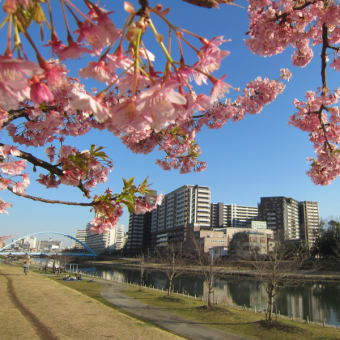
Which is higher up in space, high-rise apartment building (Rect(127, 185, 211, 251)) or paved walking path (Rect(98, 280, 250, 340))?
high-rise apartment building (Rect(127, 185, 211, 251))

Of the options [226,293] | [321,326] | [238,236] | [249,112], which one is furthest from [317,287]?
[238,236]

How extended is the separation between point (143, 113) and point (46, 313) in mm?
11250

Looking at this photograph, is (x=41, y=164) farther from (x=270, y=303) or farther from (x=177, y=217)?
(x=177, y=217)

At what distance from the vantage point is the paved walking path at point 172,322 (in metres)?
9.29

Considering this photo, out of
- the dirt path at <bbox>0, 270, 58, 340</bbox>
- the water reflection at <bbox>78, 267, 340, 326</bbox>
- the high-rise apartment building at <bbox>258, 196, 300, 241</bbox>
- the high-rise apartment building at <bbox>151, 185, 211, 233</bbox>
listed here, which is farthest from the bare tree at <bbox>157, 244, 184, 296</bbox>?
the high-rise apartment building at <bbox>258, 196, 300, 241</bbox>

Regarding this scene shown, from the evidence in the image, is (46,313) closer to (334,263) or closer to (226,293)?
(226,293)

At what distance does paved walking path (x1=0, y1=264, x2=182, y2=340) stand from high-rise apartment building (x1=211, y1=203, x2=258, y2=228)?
8334 cm

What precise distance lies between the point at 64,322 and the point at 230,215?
296 ft

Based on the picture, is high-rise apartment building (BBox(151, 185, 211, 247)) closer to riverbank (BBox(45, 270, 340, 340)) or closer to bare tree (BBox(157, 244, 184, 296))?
bare tree (BBox(157, 244, 184, 296))

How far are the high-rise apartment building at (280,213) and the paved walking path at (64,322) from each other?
82.9 m

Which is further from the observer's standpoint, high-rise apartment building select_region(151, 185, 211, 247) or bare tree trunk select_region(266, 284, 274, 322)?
high-rise apartment building select_region(151, 185, 211, 247)

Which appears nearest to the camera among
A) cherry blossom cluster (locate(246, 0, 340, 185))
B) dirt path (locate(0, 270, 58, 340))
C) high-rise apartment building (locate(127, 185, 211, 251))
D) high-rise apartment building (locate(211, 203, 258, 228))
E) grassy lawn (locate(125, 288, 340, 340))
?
cherry blossom cluster (locate(246, 0, 340, 185))

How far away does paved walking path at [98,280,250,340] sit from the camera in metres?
9.29

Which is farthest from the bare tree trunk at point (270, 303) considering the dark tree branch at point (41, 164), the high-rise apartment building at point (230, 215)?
the high-rise apartment building at point (230, 215)
